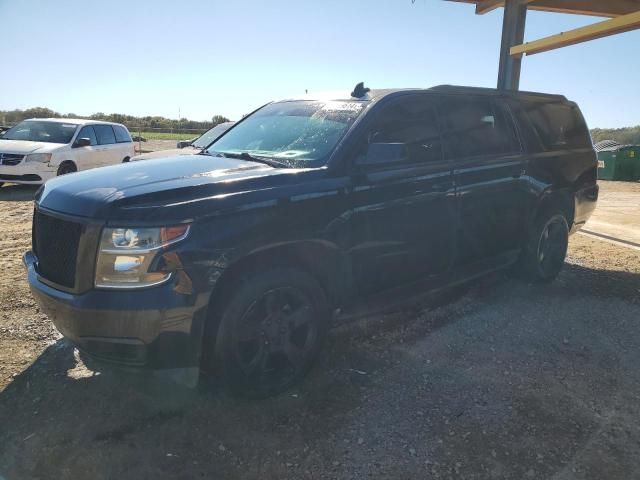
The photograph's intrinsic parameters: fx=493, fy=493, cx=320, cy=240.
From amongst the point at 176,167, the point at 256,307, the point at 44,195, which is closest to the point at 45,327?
the point at 44,195

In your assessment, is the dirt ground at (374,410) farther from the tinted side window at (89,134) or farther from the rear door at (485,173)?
the tinted side window at (89,134)

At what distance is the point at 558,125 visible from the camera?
5.33m

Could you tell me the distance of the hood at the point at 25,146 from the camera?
35.7 ft

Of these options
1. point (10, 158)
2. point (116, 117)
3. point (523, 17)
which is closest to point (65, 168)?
point (10, 158)

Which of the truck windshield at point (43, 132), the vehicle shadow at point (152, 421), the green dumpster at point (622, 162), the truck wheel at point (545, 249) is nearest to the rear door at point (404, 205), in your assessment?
the vehicle shadow at point (152, 421)

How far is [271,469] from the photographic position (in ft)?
8.30

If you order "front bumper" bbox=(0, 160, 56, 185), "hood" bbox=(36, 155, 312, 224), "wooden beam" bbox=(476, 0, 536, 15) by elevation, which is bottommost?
"front bumper" bbox=(0, 160, 56, 185)

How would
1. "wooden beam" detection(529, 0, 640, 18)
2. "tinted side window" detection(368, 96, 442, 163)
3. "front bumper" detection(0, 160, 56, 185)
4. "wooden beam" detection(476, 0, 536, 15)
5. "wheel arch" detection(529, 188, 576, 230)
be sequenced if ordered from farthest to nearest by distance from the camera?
"front bumper" detection(0, 160, 56, 185)
"wooden beam" detection(476, 0, 536, 15)
"wooden beam" detection(529, 0, 640, 18)
"wheel arch" detection(529, 188, 576, 230)
"tinted side window" detection(368, 96, 442, 163)

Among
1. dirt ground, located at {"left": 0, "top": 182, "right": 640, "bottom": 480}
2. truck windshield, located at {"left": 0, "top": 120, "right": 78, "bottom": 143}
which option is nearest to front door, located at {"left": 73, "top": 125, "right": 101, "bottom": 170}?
truck windshield, located at {"left": 0, "top": 120, "right": 78, "bottom": 143}

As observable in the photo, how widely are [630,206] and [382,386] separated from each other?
430 inches

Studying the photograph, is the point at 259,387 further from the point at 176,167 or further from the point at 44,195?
the point at 44,195

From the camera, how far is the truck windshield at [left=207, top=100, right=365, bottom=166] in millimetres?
3451

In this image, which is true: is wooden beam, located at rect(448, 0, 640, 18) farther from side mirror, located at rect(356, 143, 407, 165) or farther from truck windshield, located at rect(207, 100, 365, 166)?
side mirror, located at rect(356, 143, 407, 165)

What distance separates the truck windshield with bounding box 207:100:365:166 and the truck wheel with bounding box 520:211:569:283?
2574 millimetres
